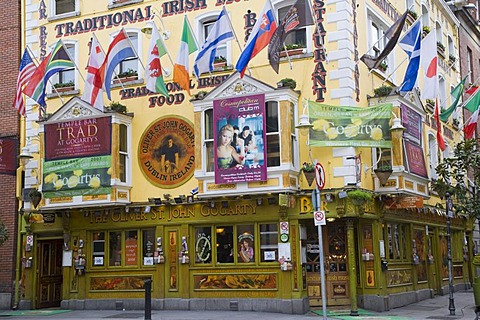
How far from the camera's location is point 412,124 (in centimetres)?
2188

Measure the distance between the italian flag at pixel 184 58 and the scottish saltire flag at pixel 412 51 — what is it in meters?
6.36

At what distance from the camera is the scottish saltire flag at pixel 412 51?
65.2ft

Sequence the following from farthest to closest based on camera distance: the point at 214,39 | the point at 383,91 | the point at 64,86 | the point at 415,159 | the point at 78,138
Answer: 1. the point at 64,86
2. the point at 78,138
3. the point at 415,159
4. the point at 383,91
5. the point at 214,39

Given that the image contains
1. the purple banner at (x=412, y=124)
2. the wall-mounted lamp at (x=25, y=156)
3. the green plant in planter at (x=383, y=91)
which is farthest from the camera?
the wall-mounted lamp at (x=25, y=156)

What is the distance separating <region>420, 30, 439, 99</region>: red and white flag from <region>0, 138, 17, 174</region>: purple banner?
14.4 metres

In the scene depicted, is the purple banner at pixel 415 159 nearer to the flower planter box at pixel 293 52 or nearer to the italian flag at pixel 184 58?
the flower planter box at pixel 293 52

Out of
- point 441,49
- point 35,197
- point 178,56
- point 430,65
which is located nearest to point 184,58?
point 178,56

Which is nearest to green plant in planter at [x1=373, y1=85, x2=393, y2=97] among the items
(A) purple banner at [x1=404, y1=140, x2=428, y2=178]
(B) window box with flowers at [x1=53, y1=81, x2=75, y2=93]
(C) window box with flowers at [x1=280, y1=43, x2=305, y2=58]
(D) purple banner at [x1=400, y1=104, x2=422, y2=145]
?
(D) purple banner at [x1=400, y1=104, x2=422, y2=145]

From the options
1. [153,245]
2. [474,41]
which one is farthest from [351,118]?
[474,41]

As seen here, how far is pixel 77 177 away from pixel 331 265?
8.69m

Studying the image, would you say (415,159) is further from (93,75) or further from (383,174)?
(93,75)

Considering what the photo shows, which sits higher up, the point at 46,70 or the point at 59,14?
the point at 59,14

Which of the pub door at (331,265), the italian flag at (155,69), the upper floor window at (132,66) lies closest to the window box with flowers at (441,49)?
the pub door at (331,265)

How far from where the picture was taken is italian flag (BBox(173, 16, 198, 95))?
1994 cm
